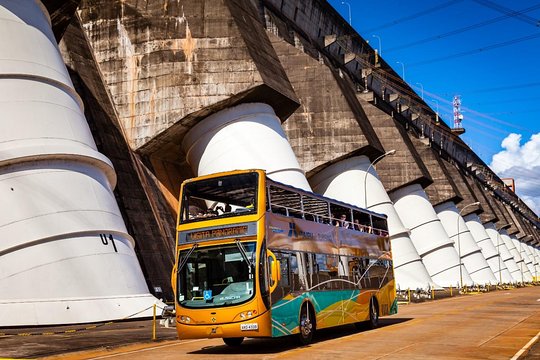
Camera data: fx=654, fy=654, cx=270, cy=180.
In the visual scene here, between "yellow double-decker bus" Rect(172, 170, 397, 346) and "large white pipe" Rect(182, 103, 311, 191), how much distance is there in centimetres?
1416

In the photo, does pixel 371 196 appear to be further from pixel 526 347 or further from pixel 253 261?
pixel 253 261

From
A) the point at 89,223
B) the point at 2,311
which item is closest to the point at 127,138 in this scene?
the point at 89,223

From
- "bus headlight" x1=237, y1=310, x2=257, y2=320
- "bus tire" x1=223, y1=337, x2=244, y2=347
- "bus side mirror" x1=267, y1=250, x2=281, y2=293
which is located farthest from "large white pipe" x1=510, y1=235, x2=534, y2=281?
"bus headlight" x1=237, y1=310, x2=257, y2=320

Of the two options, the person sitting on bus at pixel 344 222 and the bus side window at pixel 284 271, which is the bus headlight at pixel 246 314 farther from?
the person sitting on bus at pixel 344 222

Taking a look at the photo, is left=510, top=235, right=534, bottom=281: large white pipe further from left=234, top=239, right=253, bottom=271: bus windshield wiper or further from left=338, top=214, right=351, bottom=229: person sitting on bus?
left=234, top=239, right=253, bottom=271: bus windshield wiper

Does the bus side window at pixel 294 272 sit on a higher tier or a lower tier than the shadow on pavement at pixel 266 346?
higher

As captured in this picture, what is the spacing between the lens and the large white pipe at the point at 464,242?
66500 mm

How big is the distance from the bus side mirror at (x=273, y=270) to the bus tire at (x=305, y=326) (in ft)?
5.59

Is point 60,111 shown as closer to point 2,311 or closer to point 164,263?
point 2,311

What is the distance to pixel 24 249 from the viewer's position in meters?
19.2

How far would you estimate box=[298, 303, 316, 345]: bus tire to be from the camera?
14.9 metres

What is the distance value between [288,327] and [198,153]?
752 inches

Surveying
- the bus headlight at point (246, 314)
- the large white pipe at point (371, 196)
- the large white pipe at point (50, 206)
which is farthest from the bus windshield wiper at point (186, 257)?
the large white pipe at point (371, 196)

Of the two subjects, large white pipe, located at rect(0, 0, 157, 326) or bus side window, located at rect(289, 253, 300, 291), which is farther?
large white pipe, located at rect(0, 0, 157, 326)
